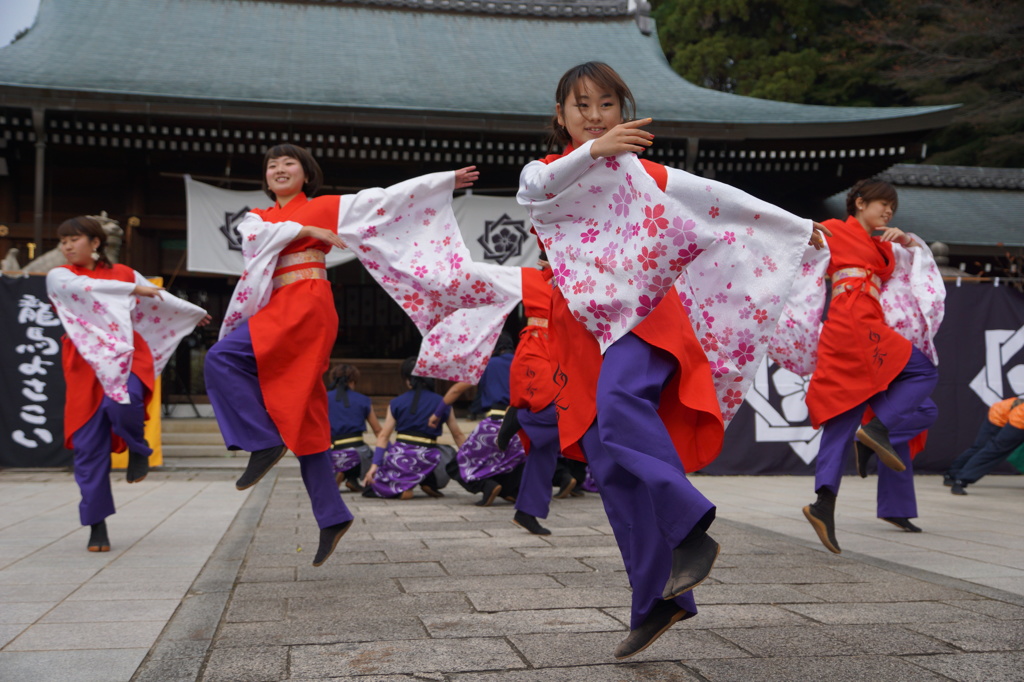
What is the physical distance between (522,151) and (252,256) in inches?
319

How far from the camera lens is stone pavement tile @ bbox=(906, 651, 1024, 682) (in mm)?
2189

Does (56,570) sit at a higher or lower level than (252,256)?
lower

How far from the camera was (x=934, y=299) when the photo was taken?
4902 mm

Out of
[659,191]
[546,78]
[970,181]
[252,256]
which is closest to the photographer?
[659,191]

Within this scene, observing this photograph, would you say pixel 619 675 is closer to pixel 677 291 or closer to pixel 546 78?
pixel 677 291

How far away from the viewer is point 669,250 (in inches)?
97.3

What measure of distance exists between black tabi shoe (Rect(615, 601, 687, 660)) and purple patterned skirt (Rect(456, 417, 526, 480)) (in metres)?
4.38

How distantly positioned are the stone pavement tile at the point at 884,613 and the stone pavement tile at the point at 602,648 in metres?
0.50

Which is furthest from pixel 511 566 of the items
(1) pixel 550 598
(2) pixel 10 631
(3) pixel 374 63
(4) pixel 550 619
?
(3) pixel 374 63

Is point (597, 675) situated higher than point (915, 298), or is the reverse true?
point (915, 298)

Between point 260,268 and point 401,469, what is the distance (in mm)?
3547

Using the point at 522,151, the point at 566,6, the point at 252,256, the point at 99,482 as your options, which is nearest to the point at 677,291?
the point at 252,256

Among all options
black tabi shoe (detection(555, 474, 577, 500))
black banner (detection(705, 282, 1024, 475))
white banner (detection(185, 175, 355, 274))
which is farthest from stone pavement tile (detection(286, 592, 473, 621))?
white banner (detection(185, 175, 355, 274))

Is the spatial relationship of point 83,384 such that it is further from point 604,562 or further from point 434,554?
point 604,562
